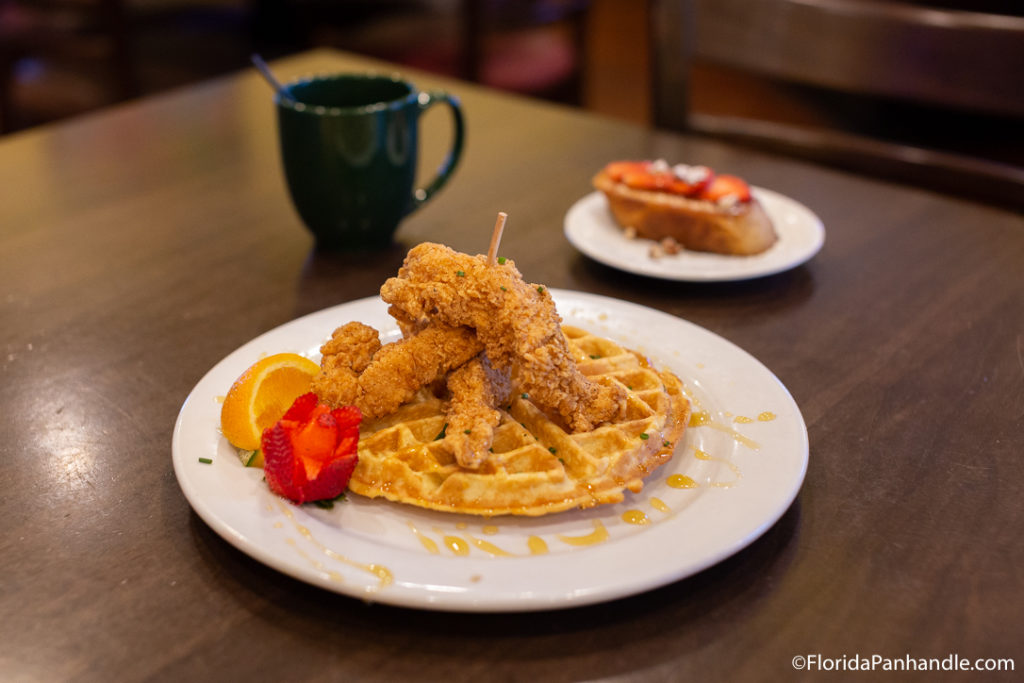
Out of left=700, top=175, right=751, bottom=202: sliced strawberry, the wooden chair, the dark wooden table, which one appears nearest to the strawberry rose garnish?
the dark wooden table

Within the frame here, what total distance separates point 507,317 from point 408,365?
161 millimetres

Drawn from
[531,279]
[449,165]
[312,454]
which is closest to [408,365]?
[312,454]

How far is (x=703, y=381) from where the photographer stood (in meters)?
1.44

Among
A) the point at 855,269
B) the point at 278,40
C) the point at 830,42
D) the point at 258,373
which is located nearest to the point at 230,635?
the point at 258,373

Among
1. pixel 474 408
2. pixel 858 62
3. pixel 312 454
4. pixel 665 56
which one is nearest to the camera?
pixel 312 454

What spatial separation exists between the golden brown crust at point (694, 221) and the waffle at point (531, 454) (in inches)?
23.2

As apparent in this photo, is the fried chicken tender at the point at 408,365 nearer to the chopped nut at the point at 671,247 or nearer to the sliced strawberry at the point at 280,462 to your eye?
the sliced strawberry at the point at 280,462

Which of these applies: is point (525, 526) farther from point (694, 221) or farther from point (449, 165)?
point (449, 165)

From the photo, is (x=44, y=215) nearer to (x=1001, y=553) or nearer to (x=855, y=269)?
(x=855, y=269)

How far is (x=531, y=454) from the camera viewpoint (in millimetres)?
1235

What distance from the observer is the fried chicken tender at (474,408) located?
119cm

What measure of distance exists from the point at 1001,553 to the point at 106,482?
3.92 ft

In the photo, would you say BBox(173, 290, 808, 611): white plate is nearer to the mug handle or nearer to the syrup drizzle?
the syrup drizzle

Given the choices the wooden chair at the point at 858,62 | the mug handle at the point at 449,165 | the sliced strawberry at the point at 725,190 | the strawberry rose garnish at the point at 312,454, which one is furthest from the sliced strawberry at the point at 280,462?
the wooden chair at the point at 858,62
